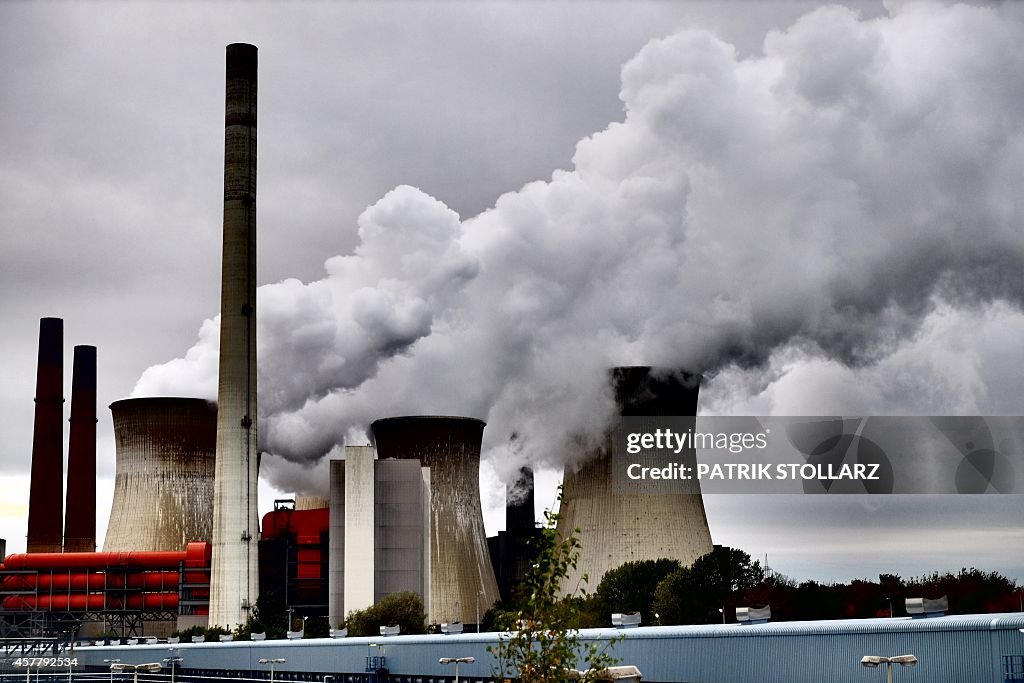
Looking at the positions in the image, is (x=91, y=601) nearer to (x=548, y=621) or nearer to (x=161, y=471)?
(x=161, y=471)

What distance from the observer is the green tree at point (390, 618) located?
161 feet

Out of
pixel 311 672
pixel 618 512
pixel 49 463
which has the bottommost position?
pixel 311 672

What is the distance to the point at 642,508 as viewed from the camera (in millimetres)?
44719

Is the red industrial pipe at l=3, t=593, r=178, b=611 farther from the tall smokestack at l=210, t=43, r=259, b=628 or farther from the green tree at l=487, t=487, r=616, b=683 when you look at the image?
the green tree at l=487, t=487, r=616, b=683

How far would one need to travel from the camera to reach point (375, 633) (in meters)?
49.2

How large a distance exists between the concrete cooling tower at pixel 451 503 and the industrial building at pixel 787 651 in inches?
753

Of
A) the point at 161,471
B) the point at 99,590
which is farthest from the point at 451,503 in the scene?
the point at 99,590

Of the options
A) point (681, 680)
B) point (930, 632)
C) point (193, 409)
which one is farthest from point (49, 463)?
point (930, 632)

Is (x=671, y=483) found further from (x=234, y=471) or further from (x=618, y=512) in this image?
(x=234, y=471)

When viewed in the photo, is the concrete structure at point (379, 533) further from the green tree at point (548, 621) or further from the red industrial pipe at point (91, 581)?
the green tree at point (548, 621)

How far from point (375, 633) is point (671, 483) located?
12.2 m

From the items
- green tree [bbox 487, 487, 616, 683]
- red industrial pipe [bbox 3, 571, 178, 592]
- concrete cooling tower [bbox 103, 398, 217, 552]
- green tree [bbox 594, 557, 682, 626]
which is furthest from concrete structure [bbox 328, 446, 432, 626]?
green tree [bbox 487, 487, 616, 683]

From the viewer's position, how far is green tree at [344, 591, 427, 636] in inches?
1937

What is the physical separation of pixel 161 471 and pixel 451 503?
1199cm
